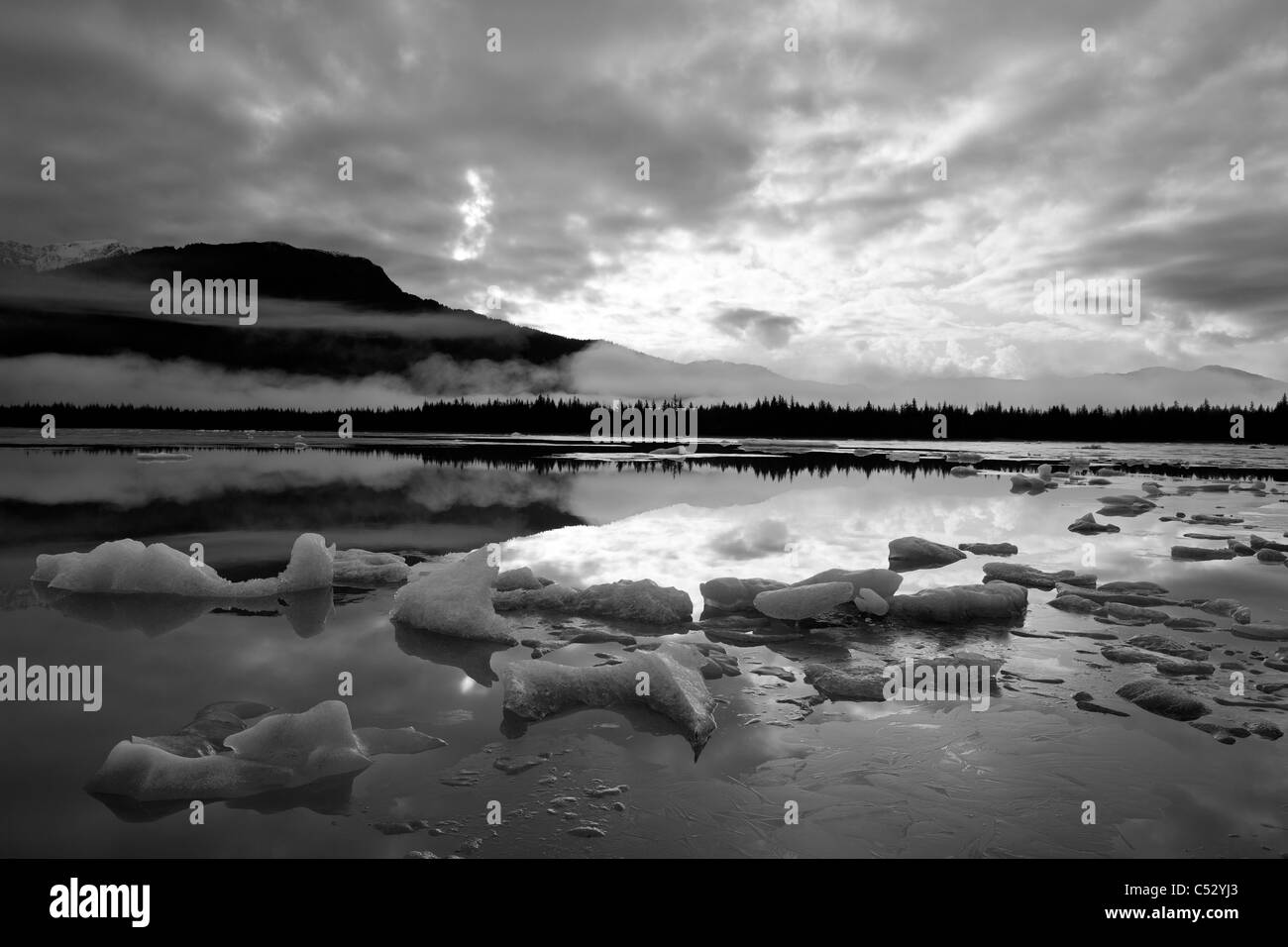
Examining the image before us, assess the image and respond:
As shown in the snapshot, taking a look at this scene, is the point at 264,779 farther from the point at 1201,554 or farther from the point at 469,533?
the point at 1201,554

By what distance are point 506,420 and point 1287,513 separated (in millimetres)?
136455

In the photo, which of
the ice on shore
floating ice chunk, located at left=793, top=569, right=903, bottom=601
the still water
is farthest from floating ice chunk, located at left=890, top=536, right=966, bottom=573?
the ice on shore

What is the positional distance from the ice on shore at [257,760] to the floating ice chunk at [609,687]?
33.0 inches

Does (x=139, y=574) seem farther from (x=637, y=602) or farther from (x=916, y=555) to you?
(x=916, y=555)

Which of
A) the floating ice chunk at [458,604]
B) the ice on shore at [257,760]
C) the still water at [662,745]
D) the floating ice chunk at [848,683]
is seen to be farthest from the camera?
the floating ice chunk at [458,604]

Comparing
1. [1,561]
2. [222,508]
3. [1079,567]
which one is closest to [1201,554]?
[1079,567]

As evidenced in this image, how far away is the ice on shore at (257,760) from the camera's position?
4062 millimetres

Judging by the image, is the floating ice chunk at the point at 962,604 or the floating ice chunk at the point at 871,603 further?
the floating ice chunk at the point at 871,603

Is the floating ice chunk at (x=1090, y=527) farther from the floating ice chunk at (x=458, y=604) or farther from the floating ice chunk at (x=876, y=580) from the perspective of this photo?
the floating ice chunk at (x=458, y=604)

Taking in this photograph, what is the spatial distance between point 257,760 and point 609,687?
250 centimetres

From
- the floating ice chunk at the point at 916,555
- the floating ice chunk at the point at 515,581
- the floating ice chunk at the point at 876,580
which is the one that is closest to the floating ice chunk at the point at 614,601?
the floating ice chunk at the point at 515,581

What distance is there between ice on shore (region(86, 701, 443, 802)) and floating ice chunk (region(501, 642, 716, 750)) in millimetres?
838

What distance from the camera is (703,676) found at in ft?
20.2

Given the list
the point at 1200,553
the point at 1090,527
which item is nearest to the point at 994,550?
the point at 1200,553
